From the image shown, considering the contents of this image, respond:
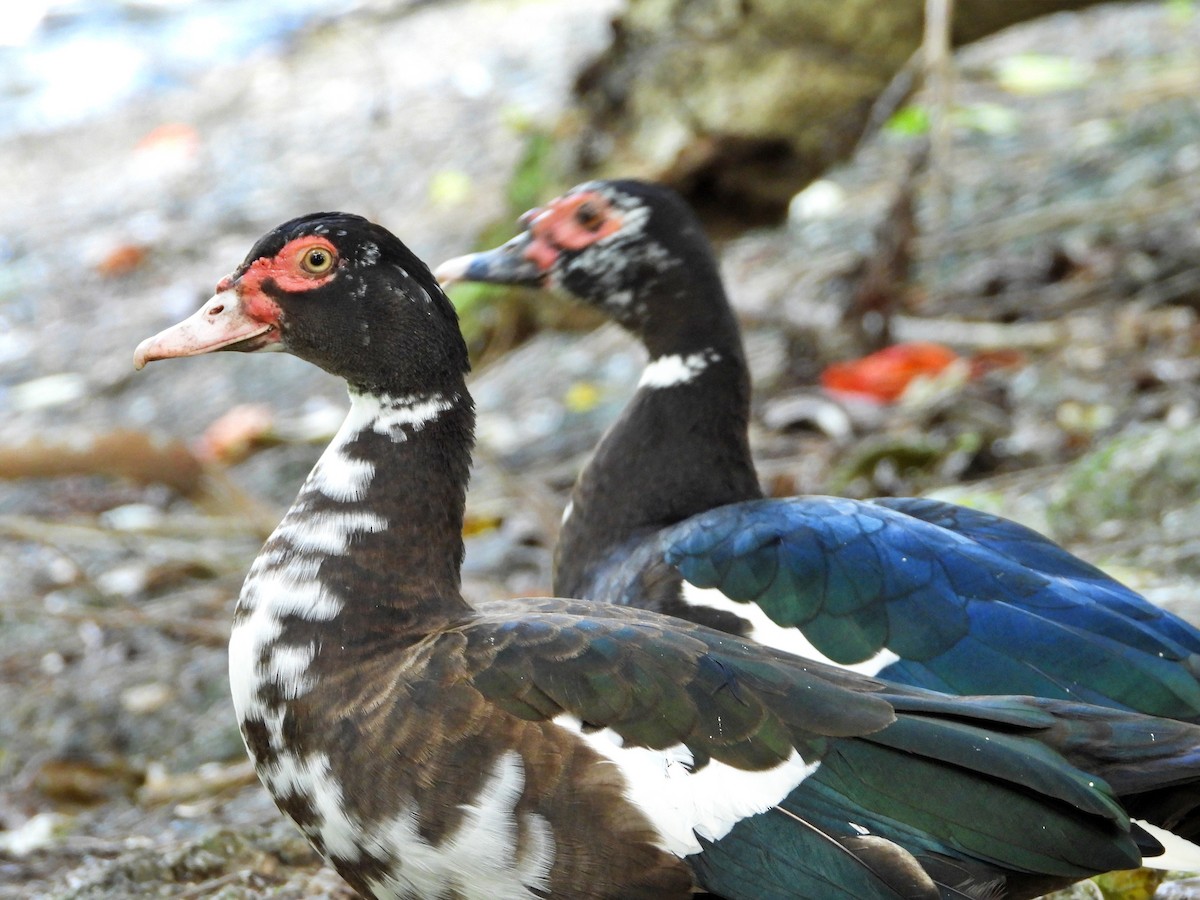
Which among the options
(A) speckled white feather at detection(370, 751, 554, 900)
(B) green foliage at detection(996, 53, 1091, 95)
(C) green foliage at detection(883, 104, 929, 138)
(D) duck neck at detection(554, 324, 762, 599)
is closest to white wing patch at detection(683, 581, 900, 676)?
(D) duck neck at detection(554, 324, 762, 599)

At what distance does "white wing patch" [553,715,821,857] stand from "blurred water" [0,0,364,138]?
9970 millimetres

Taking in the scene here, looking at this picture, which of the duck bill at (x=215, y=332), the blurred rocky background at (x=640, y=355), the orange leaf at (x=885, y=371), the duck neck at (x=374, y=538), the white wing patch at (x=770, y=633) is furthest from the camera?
the orange leaf at (x=885, y=371)

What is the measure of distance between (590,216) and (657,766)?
1.83 m

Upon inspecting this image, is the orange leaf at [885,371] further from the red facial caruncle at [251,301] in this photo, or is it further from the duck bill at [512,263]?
the red facial caruncle at [251,301]

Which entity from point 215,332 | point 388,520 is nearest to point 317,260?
point 215,332

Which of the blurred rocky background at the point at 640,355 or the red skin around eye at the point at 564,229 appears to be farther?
the blurred rocky background at the point at 640,355

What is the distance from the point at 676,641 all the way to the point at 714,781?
0.70 ft

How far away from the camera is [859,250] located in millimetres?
6410

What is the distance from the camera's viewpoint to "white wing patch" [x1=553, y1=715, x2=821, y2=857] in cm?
223

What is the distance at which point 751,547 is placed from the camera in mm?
3068

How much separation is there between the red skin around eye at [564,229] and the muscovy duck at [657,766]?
1.47 metres

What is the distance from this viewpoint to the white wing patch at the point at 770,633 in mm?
2818

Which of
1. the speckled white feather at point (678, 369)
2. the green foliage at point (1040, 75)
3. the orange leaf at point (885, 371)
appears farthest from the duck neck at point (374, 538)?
the green foliage at point (1040, 75)

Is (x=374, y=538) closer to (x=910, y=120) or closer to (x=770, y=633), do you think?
(x=770, y=633)
